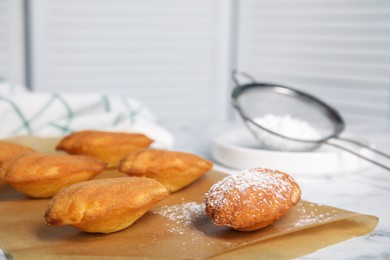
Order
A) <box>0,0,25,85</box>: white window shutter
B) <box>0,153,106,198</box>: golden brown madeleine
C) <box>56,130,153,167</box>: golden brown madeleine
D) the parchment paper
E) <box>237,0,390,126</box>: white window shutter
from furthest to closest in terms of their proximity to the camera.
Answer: <box>0,0,25,85</box>: white window shutter < <box>237,0,390,126</box>: white window shutter < <box>56,130,153,167</box>: golden brown madeleine < <box>0,153,106,198</box>: golden brown madeleine < the parchment paper

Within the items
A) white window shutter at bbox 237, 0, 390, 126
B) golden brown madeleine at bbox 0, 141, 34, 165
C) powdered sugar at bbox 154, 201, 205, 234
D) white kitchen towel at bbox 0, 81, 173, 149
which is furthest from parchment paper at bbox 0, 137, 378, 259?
white window shutter at bbox 237, 0, 390, 126

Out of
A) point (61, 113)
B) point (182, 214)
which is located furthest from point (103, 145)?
point (61, 113)

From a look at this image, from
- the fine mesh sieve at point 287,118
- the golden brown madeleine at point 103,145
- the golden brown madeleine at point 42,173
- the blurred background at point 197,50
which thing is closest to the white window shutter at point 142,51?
the blurred background at point 197,50

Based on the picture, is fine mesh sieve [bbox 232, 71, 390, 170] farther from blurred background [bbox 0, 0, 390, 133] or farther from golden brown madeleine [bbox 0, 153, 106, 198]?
blurred background [bbox 0, 0, 390, 133]

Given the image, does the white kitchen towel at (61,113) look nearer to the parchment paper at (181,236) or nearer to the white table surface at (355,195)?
the white table surface at (355,195)

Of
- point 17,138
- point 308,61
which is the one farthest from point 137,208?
point 308,61

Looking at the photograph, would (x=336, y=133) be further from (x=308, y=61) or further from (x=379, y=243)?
(x=308, y=61)

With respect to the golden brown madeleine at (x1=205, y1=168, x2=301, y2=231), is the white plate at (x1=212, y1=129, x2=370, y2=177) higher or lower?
lower
